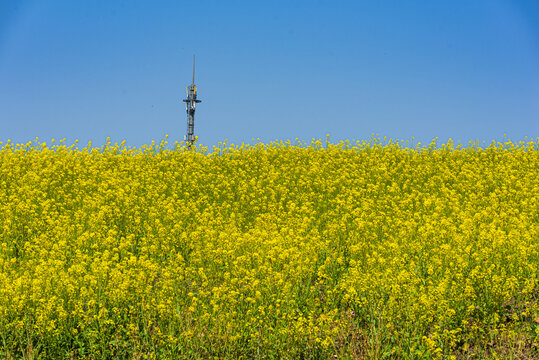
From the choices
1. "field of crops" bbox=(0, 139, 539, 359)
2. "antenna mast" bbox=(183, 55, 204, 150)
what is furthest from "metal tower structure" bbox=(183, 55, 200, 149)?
"field of crops" bbox=(0, 139, 539, 359)

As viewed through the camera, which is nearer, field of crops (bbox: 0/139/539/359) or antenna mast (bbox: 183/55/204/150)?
field of crops (bbox: 0/139/539/359)

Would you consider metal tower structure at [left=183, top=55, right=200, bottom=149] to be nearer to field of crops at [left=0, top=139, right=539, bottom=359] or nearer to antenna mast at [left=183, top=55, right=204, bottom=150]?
antenna mast at [left=183, top=55, right=204, bottom=150]

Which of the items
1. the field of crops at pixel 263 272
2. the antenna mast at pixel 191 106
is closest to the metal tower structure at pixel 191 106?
the antenna mast at pixel 191 106

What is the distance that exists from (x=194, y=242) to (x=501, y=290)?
15.1 ft

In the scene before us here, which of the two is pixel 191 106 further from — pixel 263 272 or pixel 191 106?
pixel 263 272

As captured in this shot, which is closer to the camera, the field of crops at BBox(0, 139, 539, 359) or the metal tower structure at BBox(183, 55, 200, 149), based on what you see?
the field of crops at BBox(0, 139, 539, 359)

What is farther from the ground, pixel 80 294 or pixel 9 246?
pixel 9 246

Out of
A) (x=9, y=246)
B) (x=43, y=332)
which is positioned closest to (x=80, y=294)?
(x=43, y=332)

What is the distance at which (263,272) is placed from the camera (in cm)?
641

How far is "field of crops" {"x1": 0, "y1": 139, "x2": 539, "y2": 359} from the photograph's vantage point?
5730 mm

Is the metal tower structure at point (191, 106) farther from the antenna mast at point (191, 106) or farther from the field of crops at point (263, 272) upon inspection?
the field of crops at point (263, 272)

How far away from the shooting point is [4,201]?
11.3 m

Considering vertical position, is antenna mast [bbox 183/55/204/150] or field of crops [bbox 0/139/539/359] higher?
antenna mast [bbox 183/55/204/150]

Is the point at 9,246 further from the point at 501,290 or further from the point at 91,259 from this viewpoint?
the point at 501,290
